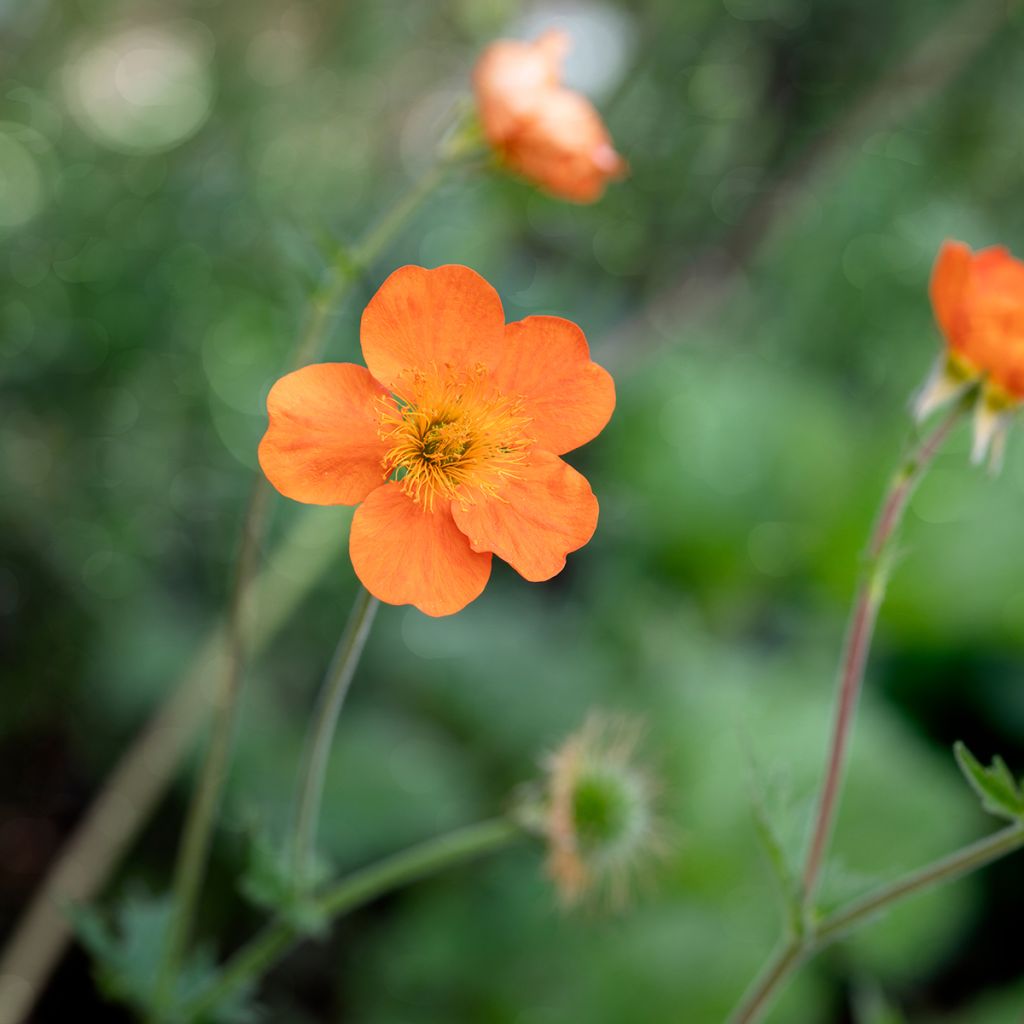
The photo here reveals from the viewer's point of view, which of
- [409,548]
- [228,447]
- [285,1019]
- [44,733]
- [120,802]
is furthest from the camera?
[228,447]

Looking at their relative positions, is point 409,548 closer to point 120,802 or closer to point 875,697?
point 120,802

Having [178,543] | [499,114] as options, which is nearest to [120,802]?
[178,543]

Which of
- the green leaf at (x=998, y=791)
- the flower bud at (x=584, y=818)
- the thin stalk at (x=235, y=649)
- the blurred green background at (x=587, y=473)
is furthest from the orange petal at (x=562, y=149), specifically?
the green leaf at (x=998, y=791)

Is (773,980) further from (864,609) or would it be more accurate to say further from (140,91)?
(140,91)

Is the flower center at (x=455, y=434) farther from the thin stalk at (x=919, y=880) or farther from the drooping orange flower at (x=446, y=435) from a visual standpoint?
the thin stalk at (x=919, y=880)

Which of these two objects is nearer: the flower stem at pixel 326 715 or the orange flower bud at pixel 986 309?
the flower stem at pixel 326 715

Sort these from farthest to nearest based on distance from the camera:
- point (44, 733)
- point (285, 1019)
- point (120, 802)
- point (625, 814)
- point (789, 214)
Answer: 1. point (789, 214)
2. point (44, 733)
3. point (285, 1019)
4. point (120, 802)
5. point (625, 814)
